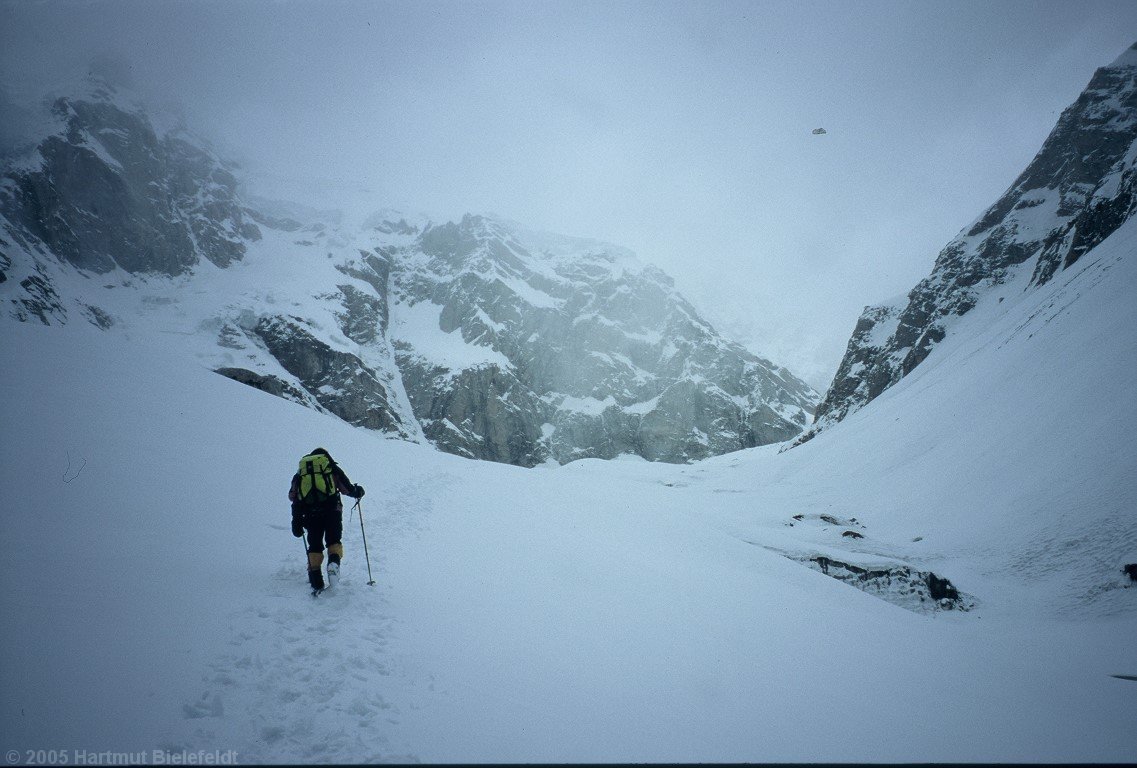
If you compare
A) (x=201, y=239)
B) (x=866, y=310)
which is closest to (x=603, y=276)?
(x=866, y=310)

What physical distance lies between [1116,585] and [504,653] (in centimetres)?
1239

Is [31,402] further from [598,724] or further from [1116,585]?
[1116,585]

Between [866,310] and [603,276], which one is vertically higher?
[603,276]

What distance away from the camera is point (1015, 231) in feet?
190

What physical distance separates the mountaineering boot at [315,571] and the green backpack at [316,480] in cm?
81

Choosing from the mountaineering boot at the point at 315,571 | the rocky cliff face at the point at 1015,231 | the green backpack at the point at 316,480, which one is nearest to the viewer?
the mountaineering boot at the point at 315,571

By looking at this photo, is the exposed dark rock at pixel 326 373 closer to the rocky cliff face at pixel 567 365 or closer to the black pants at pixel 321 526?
the rocky cliff face at pixel 567 365

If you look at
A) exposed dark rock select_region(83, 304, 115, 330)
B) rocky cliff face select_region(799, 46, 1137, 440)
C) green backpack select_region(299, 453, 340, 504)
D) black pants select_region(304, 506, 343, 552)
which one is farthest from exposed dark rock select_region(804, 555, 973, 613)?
exposed dark rock select_region(83, 304, 115, 330)

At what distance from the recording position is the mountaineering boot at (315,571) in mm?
6180

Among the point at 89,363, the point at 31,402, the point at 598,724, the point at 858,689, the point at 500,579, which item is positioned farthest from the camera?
the point at 89,363

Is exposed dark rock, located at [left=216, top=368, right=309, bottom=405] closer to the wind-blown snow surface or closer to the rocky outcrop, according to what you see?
the rocky outcrop

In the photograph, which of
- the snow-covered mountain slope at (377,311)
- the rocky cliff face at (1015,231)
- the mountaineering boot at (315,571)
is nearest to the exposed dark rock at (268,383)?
the snow-covered mountain slope at (377,311)

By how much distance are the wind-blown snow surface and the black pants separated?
2.21 ft

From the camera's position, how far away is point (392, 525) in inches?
412
